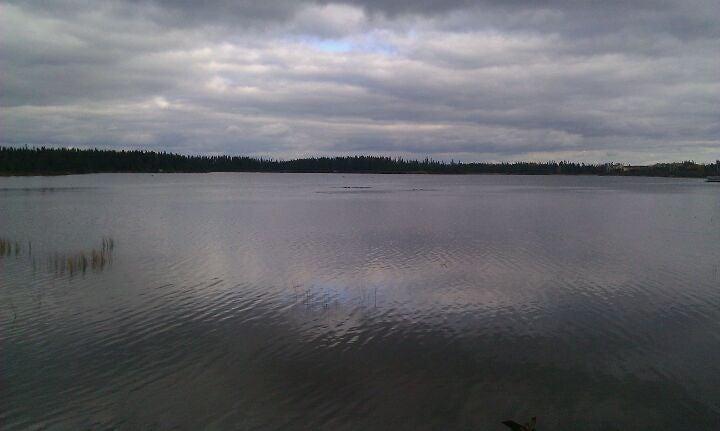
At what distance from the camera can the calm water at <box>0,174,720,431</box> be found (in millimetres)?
7926

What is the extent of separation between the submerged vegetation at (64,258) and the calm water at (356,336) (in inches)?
4.8

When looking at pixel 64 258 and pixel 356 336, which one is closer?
pixel 356 336

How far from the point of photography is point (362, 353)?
33.3 ft

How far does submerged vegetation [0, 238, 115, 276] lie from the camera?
17516mm

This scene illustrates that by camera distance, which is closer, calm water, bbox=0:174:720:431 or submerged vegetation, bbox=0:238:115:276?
calm water, bbox=0:174:720:431

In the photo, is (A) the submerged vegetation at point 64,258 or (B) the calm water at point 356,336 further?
(A) the submerged vegetation at point 64,258

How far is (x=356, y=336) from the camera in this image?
1112 centimetres

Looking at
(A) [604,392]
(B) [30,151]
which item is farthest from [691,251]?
(B) [30,151]

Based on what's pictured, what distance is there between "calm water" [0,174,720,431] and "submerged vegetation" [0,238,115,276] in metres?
0.12

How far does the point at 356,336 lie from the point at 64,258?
13672 mm

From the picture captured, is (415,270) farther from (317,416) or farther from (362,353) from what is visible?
(317,416)

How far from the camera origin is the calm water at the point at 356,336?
26.0 feet

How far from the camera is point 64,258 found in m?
19.1

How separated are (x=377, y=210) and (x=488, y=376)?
34.6 m
